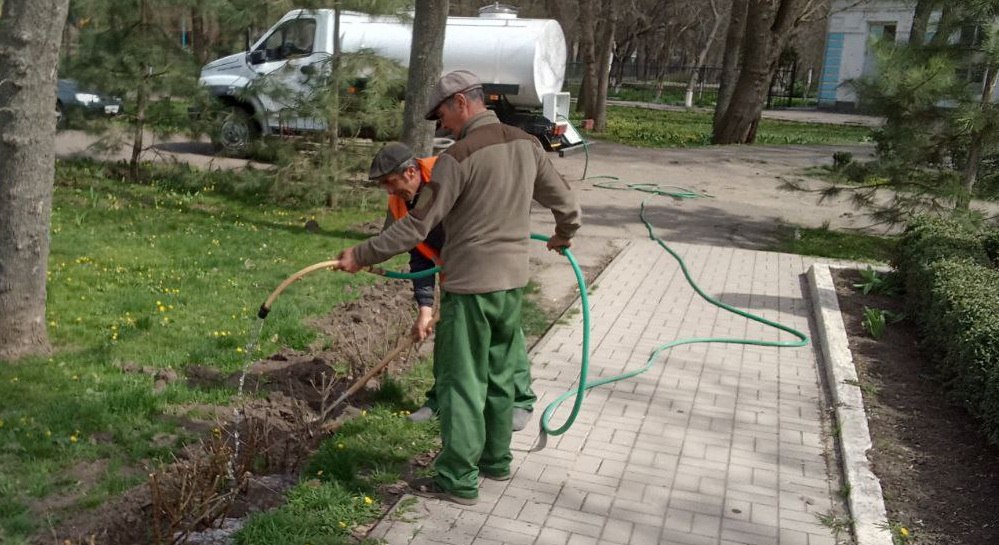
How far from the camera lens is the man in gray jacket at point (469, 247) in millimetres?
3996

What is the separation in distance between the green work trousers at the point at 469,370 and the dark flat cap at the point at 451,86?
0.86 meters

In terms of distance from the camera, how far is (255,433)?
4.28m

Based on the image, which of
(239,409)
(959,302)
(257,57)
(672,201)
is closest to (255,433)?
(239,409)

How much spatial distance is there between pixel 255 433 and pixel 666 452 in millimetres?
2173

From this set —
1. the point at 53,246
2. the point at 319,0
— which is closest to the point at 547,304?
the point at 53,246

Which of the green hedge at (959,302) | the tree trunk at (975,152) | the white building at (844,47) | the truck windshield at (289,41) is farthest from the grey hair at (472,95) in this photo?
the white building at (844,47)

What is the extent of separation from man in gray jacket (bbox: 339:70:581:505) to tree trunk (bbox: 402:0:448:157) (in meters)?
5.56

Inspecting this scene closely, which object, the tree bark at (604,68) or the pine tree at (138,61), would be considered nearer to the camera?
the pine tree at (138,61)

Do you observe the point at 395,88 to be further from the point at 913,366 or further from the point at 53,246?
the point at 913,366

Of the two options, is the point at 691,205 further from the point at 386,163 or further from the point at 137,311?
the point at 386,163

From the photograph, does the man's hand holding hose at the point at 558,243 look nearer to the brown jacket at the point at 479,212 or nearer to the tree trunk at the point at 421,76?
the brown jacket at the point at 479,212

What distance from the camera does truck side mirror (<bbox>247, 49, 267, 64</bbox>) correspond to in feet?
55.9

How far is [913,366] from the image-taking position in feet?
22.0

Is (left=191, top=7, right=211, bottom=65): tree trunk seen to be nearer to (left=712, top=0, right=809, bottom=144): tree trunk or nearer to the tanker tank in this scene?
the tanker tank
